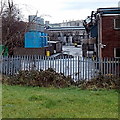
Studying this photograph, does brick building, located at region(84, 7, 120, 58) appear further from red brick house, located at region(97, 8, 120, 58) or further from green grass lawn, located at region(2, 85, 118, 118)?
green grass lawn, located at region(2, 85, 118, 118)

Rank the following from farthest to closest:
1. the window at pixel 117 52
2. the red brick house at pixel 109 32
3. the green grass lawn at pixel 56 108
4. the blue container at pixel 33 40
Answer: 1. the blue container at pixel 33 40
2. the window at pixel 117 52
3. the red brick house at pixel 109 32
4. the green grass lawn at pixel 56 108

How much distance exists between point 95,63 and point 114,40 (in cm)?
823

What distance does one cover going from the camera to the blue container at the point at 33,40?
100 ft

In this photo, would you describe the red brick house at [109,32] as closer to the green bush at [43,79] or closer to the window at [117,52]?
the window at [117,52]

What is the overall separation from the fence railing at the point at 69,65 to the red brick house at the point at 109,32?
7215mm

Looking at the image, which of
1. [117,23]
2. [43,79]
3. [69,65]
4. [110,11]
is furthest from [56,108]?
[117,23]

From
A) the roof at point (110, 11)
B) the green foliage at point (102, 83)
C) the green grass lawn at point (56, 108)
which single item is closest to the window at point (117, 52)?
the roof at point (110, 11)

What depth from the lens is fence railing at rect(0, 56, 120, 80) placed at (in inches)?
552

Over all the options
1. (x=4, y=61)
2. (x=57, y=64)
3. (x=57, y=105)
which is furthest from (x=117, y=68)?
(x=57, y=105)

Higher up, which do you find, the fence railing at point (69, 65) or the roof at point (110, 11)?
the roof at point (110, 11)

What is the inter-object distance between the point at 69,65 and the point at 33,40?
704 inches

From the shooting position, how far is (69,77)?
13258 millimetres

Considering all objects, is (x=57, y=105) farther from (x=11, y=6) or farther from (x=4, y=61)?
(x=11, y=6)

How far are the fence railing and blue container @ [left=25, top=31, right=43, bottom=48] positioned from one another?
14805mm
